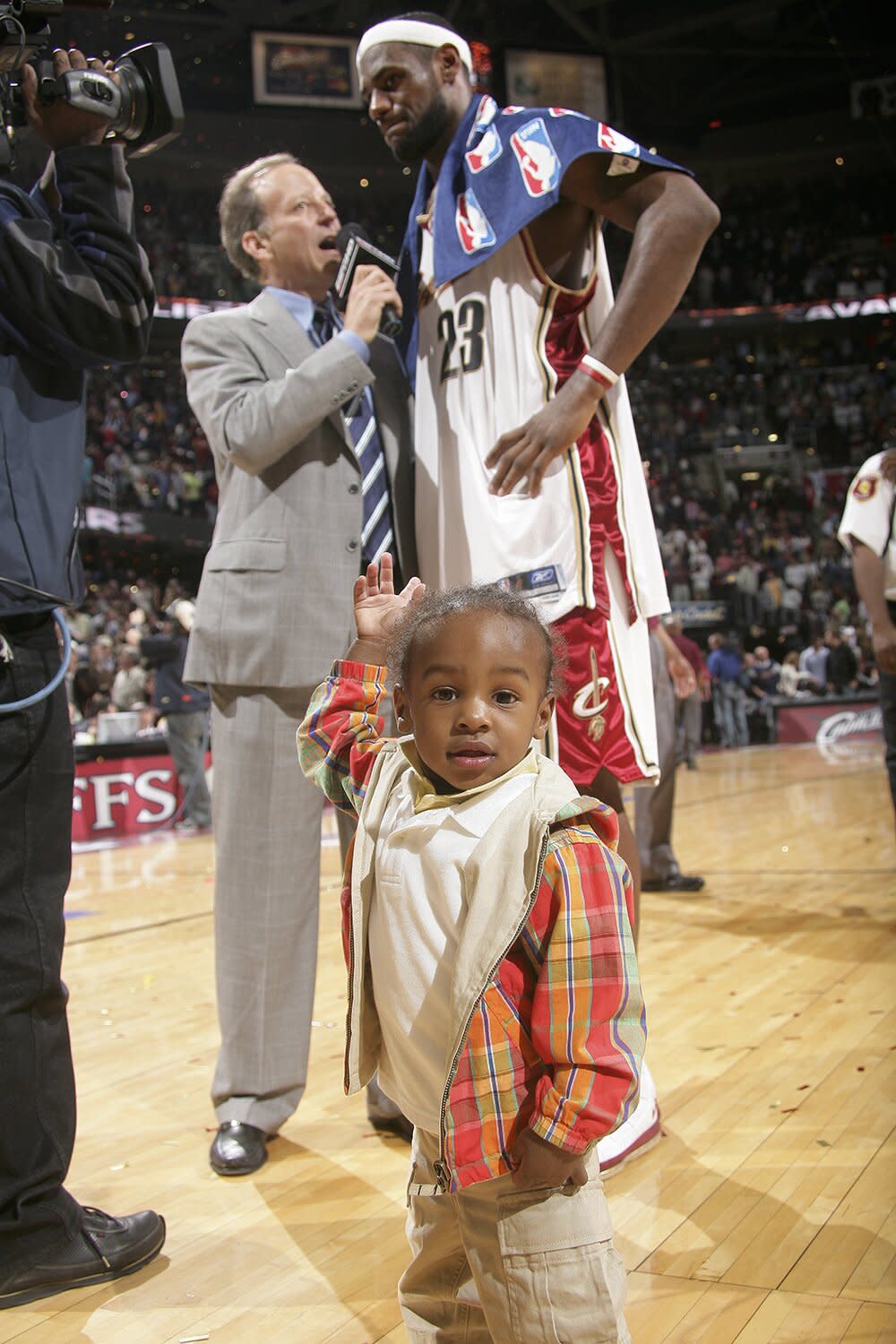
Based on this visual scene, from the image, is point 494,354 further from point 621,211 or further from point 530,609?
point 530,609

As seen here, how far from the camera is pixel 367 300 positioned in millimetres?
2080

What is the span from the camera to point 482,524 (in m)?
1.95

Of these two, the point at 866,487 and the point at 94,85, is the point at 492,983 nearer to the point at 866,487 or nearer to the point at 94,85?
the point at 94,85

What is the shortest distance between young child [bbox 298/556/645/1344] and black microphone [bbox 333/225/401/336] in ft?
3.28

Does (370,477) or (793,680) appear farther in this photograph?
(793,680)

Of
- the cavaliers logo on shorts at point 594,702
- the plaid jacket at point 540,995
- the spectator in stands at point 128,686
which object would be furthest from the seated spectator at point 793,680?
the plaid jacket at point 540,995

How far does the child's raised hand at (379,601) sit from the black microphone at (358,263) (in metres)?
0.87

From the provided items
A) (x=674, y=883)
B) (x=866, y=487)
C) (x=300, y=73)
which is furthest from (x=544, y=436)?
(x=300, y=73)

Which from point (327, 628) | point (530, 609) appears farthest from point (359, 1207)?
point (530, 609)

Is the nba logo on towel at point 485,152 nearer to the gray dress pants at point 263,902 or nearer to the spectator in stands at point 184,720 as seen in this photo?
the gray dress pants at point 263,902

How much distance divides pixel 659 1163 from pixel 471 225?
1.56 metres

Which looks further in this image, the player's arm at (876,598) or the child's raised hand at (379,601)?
the player's arm at (876,598)

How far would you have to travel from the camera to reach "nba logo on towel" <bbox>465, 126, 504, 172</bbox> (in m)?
1.99

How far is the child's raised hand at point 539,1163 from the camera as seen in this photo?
3.60 ft
